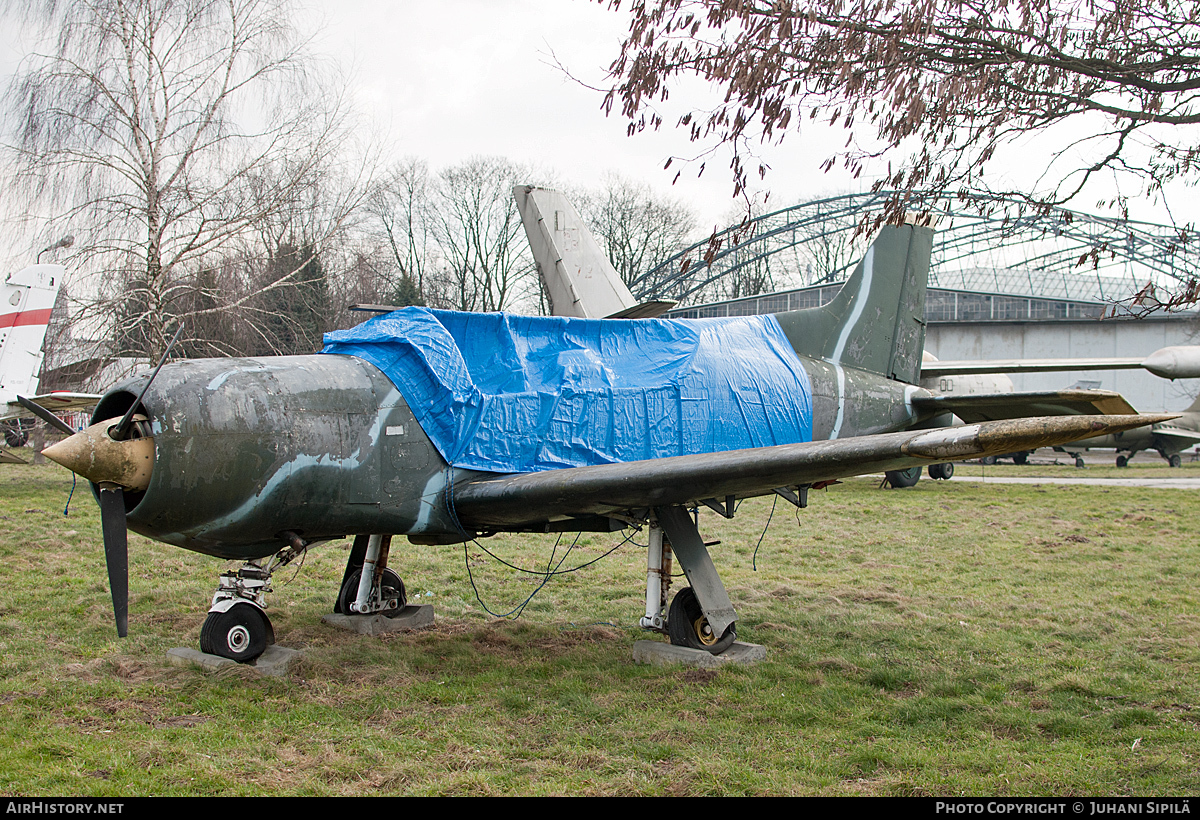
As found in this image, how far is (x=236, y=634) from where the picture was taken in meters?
6.11

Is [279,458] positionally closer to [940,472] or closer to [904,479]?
[904,479]

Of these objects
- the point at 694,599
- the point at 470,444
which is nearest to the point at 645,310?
the point at 470,444

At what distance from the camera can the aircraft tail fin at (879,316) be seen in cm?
865

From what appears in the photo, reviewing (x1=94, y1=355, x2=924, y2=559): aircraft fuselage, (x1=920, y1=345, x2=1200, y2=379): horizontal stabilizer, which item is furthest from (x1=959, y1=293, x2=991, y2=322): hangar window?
(x1=94, y1=355, x2=924, y2=559): aircraft fuselage

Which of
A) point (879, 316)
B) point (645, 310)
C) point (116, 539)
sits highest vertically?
point (879, 316)

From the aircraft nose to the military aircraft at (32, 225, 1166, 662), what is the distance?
1 centimetres

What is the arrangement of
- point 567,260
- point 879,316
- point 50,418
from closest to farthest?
point 50,418 → point 879,316 → point 567,260

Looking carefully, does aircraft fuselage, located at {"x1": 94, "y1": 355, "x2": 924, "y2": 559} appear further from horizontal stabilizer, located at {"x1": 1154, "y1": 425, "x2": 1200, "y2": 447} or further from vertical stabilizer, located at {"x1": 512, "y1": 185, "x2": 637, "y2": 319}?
horizontal stabilizer, located at {"x1": 1154, "y1": 425, "x2": 1200, "y2": 447}

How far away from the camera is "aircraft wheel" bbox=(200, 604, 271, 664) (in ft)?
19.8

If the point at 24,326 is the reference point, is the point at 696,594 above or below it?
below

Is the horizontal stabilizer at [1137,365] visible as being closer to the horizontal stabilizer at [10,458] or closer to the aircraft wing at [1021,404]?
the aircraft wing at [1021,404]

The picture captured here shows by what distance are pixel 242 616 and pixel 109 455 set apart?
1660 mm

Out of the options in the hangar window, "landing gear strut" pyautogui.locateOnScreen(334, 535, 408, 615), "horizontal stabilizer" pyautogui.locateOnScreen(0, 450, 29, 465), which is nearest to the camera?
"landing gear strut" pyautogui.locateOnScreen(334, 535, 408, 615)

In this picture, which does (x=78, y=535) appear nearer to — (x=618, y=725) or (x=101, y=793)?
(x=101, y=793)
